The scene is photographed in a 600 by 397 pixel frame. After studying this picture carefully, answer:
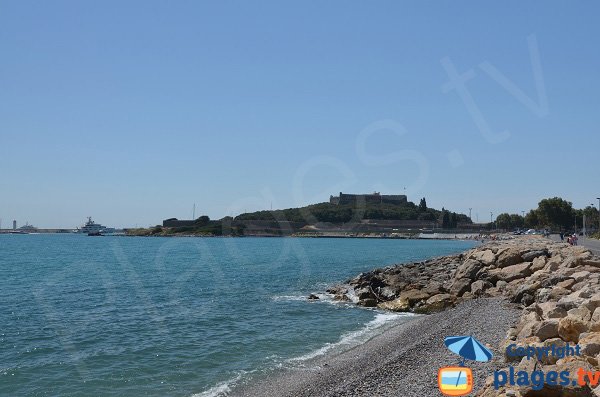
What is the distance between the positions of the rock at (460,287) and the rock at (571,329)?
18175mm

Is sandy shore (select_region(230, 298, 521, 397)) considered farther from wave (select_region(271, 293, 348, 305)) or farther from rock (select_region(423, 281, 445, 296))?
wave (select_region(271, 293, 348, 305))

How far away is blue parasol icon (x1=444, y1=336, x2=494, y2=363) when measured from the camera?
10203mm

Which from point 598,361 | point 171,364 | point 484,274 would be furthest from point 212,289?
point 598,361

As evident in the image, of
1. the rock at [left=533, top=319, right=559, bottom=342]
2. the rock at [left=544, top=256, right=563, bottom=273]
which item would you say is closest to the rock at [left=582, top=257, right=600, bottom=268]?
the rock at [left=544, top=256, right=563, bottom=273]

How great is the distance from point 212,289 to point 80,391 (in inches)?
1025

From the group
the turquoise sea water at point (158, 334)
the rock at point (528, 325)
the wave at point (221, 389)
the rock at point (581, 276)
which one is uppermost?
the rock at point (581, 276)

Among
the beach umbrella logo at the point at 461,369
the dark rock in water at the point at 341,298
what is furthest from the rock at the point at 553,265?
the beach umbrella logo at the point at 461,369

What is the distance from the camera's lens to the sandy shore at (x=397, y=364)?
44.6ft

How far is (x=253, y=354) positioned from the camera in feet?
67.9

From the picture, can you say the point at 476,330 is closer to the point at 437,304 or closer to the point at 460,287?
the point at 437,304

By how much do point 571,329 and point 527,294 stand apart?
11740mm

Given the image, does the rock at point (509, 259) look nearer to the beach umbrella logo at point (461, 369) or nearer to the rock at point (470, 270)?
the rock at point (470, 270)

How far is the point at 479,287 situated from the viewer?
3056cm

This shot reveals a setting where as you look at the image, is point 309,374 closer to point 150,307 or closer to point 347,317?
point 347,317
